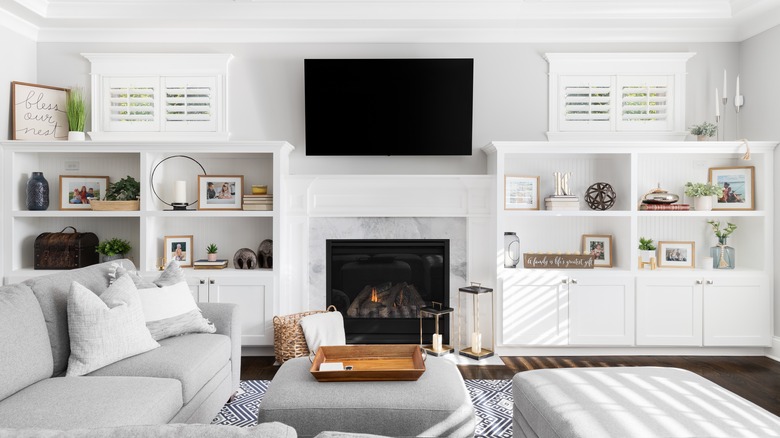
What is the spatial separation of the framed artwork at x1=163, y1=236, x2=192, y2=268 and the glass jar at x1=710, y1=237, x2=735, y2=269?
427cm

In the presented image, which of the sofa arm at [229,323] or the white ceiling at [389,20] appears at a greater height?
the white ceiling at [389,20]

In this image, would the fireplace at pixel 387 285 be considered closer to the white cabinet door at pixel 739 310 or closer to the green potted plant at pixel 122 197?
the green potted plant at pixel 122 197

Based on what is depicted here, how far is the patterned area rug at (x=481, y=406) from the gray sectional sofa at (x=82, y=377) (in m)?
0.14

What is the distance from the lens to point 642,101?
4121 millimetres

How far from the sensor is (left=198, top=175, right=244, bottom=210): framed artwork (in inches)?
157

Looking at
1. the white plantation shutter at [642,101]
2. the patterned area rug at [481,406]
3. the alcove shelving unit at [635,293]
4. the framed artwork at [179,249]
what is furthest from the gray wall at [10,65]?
the white plantation shutter at [642,101]

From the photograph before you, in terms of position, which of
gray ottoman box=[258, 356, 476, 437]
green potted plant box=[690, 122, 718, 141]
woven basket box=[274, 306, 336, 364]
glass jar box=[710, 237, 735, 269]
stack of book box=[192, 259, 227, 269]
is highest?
green potted plant box=[690, 122, 718, 141]

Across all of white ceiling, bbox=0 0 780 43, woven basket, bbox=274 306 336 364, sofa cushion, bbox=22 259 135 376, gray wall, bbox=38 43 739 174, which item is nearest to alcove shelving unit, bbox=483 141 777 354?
gray wall, bbox=38 43 739 174

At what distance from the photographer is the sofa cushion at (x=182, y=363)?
7.12 ft

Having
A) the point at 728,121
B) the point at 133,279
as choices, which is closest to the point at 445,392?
the point at 133,279

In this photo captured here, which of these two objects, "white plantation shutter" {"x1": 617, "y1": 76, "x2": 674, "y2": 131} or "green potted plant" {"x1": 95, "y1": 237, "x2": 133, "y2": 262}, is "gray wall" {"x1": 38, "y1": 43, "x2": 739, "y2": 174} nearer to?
"white plantation shutter" {"x1": 617, "y1": 76, "x2": 674, "y2": 131}

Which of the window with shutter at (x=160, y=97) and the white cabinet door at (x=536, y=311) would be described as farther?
the window with shutter at (x=160, y=97)

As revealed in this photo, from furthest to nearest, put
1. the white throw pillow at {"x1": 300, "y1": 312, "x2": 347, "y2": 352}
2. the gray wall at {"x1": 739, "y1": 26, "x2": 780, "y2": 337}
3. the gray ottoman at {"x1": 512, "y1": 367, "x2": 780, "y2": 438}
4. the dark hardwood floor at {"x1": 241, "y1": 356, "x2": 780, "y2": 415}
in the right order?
the gray wall at {"x1": 739, "y1": 26, "x2": 780, "y2": 337}
the white throw pillow at {"x1": 300, "y1": 312, "x2": 347, "y2": 352}
the dark hardwood floor at {"x1": 241, "y1": 356, "x2": 780, "y2": 415}
the gray ottoman at {"x1": 512, "y1": 367, "x2": 780, "y2": 438}

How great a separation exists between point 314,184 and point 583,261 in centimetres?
224
